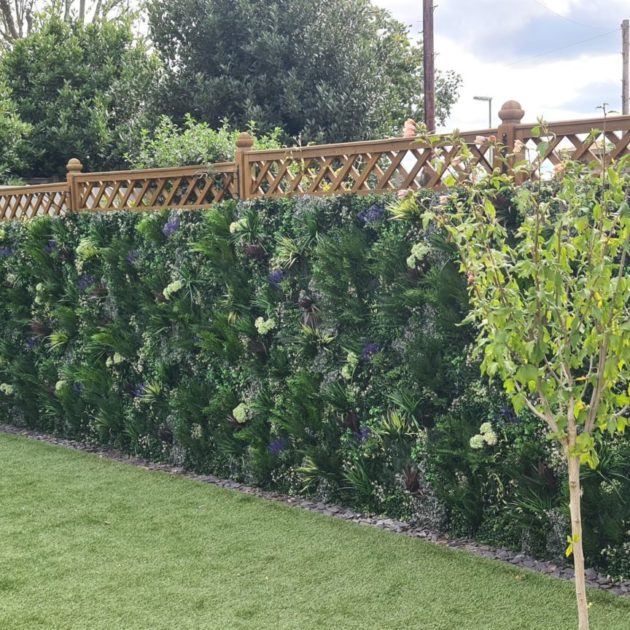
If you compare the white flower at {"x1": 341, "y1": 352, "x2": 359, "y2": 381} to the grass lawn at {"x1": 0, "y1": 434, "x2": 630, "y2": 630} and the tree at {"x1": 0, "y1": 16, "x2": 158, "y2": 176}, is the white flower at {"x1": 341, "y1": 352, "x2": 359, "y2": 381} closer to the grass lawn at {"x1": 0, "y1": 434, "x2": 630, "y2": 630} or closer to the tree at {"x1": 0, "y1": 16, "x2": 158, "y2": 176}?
the grass lawn at {"x1": 0, "y1": 434, "x2": 630, "y2": 630}

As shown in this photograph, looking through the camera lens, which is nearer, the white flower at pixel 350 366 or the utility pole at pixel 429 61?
the white flower at pixel 350 366

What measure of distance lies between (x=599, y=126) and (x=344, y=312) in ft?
6.20

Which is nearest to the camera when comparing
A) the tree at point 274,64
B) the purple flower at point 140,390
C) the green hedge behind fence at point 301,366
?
the green hedge behind fence at point 301,366

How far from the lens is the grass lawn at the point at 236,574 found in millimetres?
3781

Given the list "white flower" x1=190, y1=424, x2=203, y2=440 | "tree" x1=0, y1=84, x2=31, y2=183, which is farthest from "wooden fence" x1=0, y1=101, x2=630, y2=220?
"tree" x1=0, y1=84, x2=31, y2=183

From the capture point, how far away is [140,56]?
55.7ft

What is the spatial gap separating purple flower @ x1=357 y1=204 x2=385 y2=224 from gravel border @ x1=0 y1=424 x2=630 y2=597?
6.21 feet

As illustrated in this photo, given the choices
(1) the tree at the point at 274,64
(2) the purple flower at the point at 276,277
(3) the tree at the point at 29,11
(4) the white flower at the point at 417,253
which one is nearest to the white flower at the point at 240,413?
(2) the purple flower at the point at 276,277

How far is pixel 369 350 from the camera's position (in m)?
5.10

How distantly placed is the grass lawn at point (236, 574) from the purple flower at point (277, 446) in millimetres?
368

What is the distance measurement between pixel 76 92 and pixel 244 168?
455 inches

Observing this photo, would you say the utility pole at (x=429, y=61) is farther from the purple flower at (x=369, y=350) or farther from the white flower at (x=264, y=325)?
the purple flower at (x=369, y=350)

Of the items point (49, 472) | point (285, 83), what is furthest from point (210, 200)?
point (285, 83)

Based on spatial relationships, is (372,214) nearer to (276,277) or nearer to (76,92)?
(276,277)
